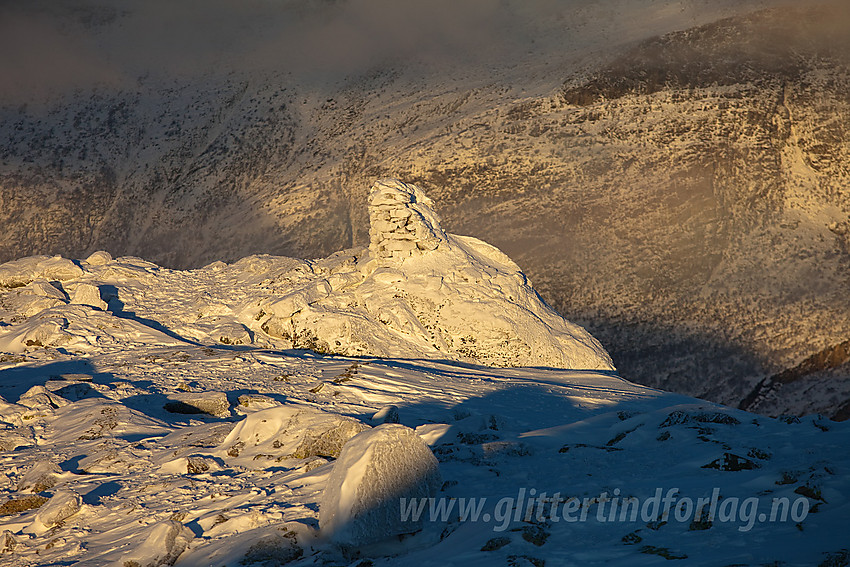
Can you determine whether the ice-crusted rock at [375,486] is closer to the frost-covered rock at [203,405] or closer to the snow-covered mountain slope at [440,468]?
the snow-covered mountain slope at [440,468]

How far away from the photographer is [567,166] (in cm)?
2962

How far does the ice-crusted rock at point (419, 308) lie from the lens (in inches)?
524

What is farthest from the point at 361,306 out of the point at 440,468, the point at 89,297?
the point at 440,468

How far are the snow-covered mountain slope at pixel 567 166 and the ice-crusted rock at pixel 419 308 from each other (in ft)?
44.3

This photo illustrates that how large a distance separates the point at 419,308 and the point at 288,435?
296 inches

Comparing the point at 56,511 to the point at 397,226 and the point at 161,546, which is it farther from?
the point at 397,226

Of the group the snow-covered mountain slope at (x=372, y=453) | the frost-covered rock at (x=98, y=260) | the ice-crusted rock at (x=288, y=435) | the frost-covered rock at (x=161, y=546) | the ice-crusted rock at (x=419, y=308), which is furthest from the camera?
the frost-covered rock at (x=98, y=260)

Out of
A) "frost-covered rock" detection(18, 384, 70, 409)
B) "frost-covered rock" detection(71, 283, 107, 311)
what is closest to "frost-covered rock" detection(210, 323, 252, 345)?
"frost-covered rock" detection(71, 283, 107, 311)

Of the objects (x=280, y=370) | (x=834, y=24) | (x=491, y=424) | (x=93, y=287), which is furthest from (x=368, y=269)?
(x=834, y=24)

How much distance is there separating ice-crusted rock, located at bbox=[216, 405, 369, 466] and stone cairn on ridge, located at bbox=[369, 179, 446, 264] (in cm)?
787

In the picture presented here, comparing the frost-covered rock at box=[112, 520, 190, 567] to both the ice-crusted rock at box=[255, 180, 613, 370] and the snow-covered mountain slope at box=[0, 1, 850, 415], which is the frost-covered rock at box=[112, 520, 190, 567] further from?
the snow-covered mountain slope at box=[0, 1, 850, 415]

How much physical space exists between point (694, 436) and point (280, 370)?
21.1 ft

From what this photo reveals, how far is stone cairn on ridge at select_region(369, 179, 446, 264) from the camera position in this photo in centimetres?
1437

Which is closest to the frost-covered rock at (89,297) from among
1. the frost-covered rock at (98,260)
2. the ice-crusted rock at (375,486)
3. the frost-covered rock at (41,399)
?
the frost-covered rock at (98,260)
